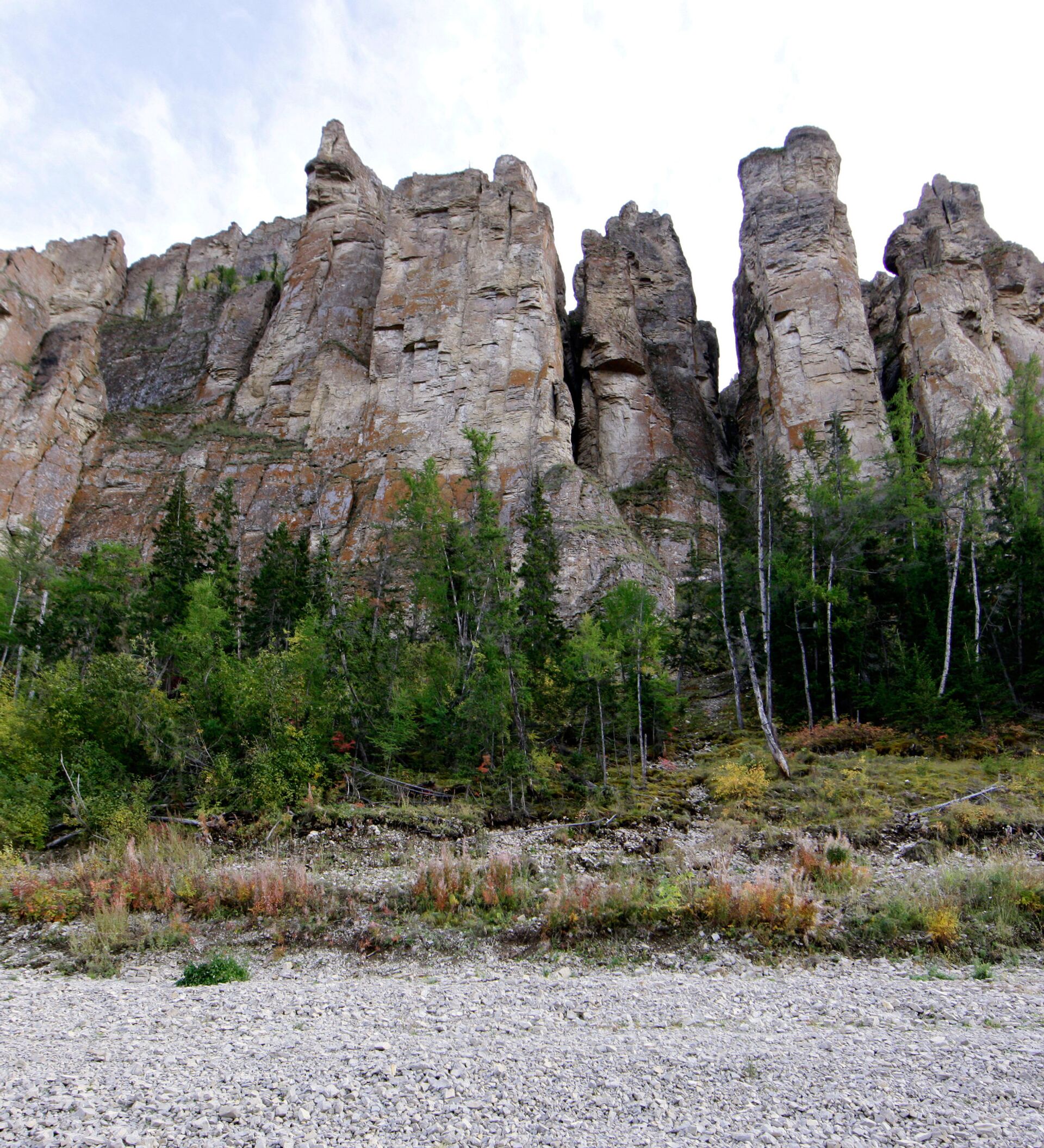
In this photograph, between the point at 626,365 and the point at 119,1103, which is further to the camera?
the point at 626,365

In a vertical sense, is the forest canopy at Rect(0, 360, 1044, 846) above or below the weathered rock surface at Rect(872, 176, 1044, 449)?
below

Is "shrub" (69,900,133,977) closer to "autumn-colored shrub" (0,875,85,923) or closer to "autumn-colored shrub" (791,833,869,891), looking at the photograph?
"autumn-colored shrub" (0,875,85,923)

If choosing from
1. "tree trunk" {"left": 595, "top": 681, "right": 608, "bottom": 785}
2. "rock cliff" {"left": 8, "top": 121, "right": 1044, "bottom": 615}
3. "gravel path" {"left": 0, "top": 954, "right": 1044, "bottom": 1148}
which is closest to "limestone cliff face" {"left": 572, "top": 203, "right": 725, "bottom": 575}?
"rock cliff" {"left": 8, "top": 121, "right": 1044, "bottom": 615}

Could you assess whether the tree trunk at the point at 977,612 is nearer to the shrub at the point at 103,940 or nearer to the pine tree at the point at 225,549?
the shrub at the point at 103,940

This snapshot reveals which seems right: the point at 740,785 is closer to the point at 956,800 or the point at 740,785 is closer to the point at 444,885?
the point at 956,800

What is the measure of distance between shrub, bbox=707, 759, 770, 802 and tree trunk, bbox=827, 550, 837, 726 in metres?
6.23

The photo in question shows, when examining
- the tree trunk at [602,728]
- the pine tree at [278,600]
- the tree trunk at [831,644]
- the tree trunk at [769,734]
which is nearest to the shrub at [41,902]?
the tree trunk at [602,728]

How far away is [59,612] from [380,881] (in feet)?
94.2

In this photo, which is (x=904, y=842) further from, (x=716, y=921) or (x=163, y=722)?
(x=163, y=722)

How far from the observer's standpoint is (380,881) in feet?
56.4

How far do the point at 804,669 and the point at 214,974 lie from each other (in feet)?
76.6

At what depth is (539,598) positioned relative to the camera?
30.6m

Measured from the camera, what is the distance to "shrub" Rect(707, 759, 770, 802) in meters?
21.8

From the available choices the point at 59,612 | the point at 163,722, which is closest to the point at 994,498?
the point at 163,722
